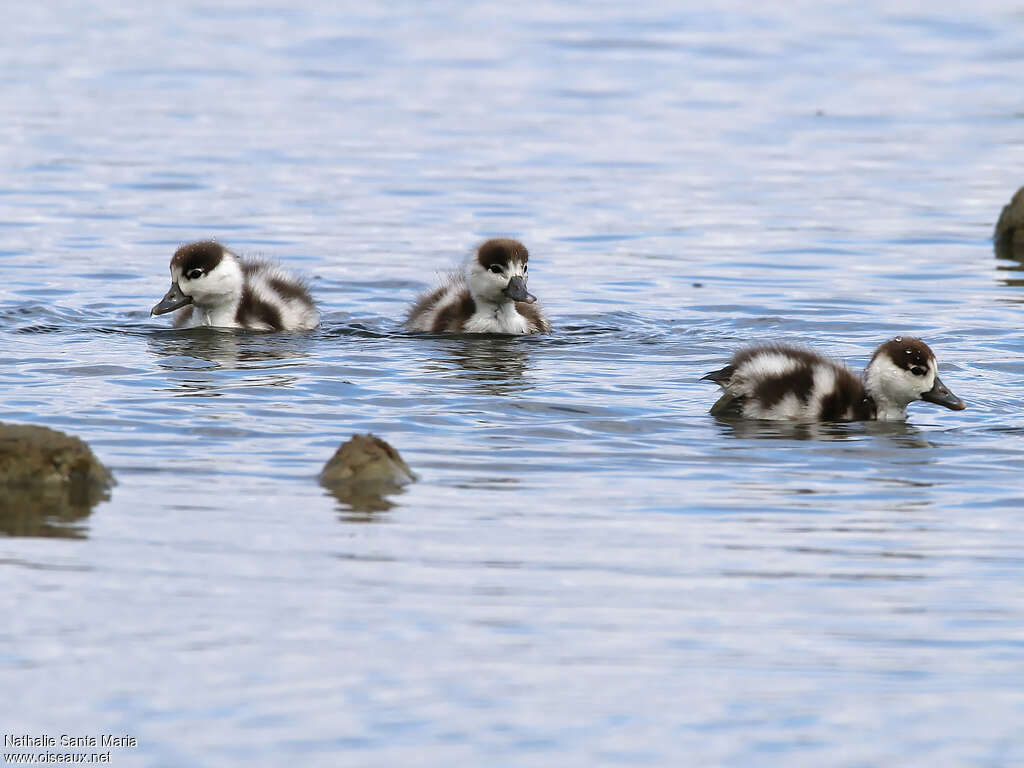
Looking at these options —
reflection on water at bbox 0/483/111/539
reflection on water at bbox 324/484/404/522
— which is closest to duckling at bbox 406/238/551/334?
reflection on water at bbox 324/484/404/522

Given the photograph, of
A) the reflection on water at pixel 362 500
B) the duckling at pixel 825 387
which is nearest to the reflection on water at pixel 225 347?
the duckling at pixel 825 387

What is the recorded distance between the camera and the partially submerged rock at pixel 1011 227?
523 inches

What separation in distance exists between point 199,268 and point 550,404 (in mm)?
2678

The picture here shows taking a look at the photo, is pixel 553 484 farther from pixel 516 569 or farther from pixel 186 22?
pixel 186 22

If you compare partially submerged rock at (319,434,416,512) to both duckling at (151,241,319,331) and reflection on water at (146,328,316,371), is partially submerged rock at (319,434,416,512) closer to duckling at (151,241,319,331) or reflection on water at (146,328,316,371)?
reflection on water at (146,328,316,371)

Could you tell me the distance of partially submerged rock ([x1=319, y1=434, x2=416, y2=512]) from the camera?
635 centimetres

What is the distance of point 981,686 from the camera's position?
14.9 ft

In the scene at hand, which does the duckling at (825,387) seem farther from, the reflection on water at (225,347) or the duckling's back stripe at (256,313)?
the duckling's back stripe at (256,313)

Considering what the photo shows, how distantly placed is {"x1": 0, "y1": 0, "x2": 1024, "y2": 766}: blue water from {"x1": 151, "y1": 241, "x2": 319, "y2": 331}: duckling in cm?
18

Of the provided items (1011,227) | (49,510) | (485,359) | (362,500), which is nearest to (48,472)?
(49,510)

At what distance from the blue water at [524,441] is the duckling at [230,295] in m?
0.18

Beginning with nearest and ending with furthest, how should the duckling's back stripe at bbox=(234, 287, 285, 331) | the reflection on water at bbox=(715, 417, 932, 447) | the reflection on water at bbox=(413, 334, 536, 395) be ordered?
the reflection on water at bbox=(715, 417, 932, 447), the reflection on water at bbox=(413, 334, 536, 395), the duckling's back stripe at bbox=(234, 287, 285, 331)

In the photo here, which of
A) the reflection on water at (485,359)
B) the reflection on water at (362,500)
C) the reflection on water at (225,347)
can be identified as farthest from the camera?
the reflection on water at (225,347)

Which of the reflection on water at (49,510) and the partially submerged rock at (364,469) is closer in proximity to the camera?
the reflection on water at (49,510)
